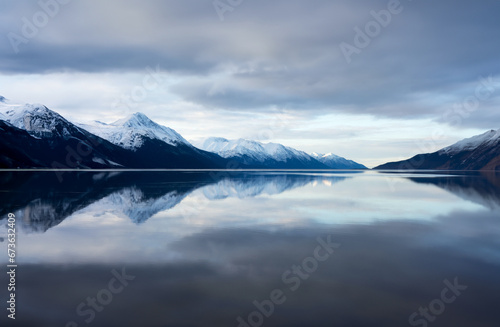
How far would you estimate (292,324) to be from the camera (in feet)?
37.5

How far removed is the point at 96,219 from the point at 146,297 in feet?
70.1

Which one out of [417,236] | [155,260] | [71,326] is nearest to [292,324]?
[71,326]

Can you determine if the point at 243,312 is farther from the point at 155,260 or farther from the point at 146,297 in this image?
the point at 155,260

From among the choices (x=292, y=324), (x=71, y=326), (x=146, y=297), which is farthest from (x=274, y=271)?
A: (x=71, y=326)

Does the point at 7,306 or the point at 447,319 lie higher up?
the point at 7,306

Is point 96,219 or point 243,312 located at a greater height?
point 96,219

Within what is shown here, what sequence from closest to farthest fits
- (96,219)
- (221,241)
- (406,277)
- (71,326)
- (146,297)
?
1. (71,326)
2. (146,297)
3. (406,277)
4. (221,241)
5. (96,219)

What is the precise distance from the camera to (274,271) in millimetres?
16875

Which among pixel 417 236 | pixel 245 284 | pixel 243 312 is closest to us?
pixel 243 312

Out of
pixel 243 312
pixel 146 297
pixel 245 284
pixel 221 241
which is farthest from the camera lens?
pixel 221 241

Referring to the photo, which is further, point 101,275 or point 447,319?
point 101,275

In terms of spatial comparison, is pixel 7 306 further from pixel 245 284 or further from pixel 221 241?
pixel 221 241

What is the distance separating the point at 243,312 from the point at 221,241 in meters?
11.4

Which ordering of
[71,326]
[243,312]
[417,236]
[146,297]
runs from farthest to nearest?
[417,236] → [146,297] → [243,312] → [71,326]
